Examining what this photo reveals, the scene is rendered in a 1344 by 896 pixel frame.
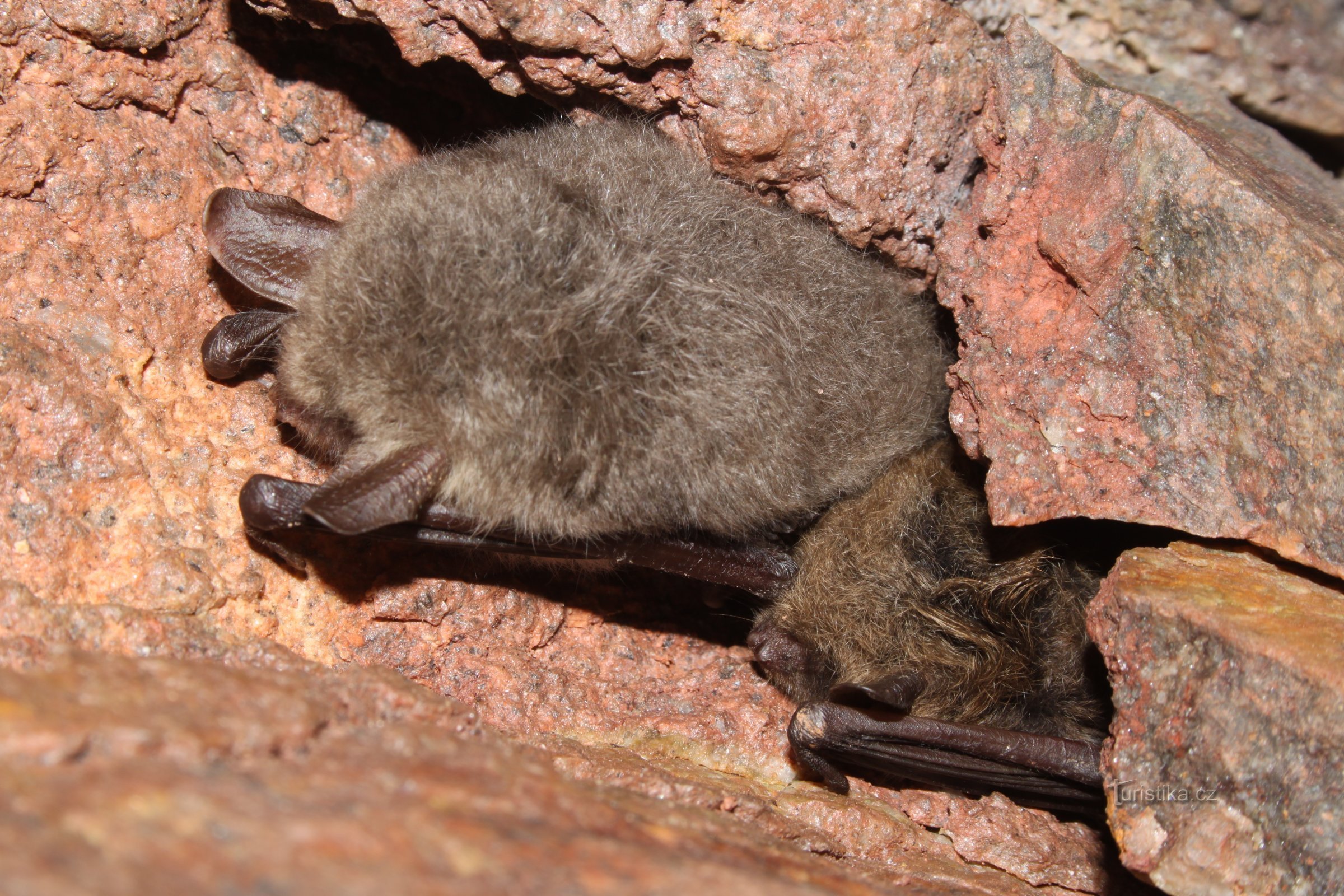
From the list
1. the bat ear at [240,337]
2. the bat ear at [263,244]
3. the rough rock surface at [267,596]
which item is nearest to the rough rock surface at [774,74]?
the rough rock surface at [267,596]

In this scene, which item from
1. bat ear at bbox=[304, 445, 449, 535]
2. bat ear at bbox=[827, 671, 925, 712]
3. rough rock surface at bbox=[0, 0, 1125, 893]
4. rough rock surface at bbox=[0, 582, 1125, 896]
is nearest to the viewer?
rough rock surface at bbox=[0, 582, 1125, 896]

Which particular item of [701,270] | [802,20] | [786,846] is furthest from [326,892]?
[802,20]

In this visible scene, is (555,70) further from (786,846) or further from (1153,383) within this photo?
(786,846)

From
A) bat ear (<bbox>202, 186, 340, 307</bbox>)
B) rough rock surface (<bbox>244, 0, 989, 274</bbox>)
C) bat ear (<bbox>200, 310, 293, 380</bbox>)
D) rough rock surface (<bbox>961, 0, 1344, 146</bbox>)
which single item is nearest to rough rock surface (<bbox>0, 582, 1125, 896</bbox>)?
bat ear (<bbox>200, 310, 293, 380</bbox>)

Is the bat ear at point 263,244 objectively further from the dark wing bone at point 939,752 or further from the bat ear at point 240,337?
the dark wing bone at point 939,752

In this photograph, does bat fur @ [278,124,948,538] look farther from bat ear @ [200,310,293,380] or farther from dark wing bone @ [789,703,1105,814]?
dark wing bone @ [789,703,1105,814]
